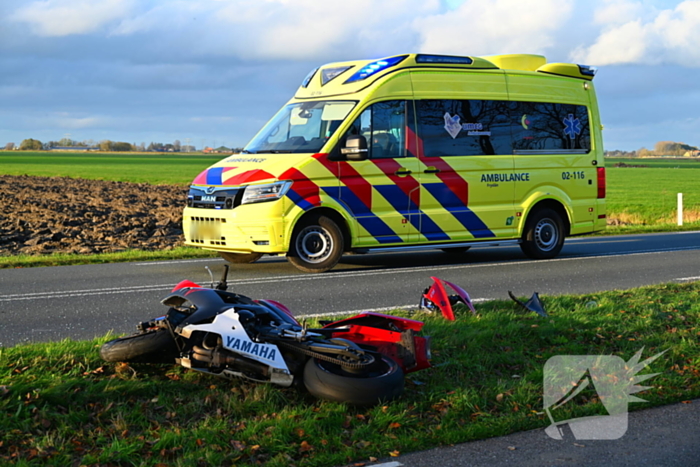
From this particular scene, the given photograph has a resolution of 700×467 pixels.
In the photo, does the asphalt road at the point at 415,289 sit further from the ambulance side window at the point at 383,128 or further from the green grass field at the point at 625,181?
the green grass field at the point at 625,181

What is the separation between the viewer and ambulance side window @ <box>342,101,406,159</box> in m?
11.4

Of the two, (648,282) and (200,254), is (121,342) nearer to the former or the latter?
(648,282)

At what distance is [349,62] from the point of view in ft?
39.5

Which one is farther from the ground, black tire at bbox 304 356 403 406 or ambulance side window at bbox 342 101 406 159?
ambulance side window at bbox 342 101 406 159

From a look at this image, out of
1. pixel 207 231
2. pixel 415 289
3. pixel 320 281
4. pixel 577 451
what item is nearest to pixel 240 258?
pixel 207 231

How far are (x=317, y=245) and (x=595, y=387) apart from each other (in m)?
6.18

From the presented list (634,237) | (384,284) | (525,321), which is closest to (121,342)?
(525,321)

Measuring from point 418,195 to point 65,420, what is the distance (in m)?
7.87

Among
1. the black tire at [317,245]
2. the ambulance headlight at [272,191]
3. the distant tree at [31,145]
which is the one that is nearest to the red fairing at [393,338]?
the ambulance headlight at [272,191]

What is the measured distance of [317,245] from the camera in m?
11.1

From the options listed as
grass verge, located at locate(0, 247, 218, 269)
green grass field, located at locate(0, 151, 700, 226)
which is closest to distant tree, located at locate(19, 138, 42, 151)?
green grass field, located at locate(0, 151, 700, 226)

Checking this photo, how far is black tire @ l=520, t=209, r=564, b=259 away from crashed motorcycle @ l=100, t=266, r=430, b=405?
26.2 feet

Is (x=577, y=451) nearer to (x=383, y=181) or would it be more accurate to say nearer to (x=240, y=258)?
(x=383, y=181)

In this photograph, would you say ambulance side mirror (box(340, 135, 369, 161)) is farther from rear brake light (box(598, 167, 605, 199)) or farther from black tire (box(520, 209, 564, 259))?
rear brake light (box(598, 167, 605, 199))
